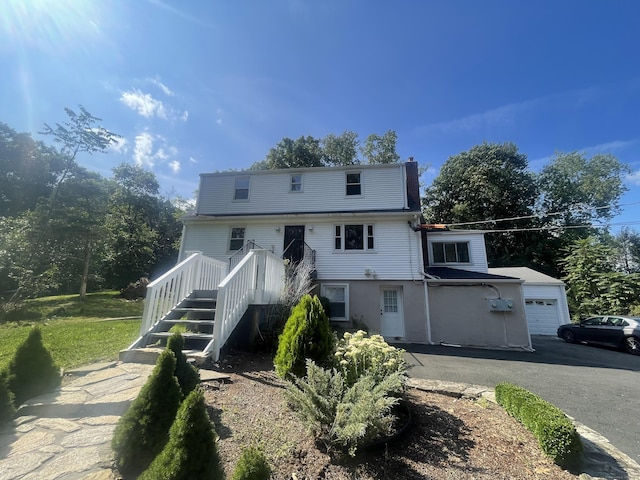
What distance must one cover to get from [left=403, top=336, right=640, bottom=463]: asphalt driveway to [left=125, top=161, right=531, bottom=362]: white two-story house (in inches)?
51.2

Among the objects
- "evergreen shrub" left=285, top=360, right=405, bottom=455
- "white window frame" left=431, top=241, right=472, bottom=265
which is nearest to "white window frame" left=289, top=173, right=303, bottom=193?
"white window frame" left=431, top=241, right=472, bottom=265

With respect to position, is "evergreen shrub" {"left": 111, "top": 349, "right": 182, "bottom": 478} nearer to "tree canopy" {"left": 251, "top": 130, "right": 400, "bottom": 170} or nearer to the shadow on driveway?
the shadow on driveway

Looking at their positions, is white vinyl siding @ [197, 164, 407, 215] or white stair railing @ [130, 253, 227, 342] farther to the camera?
white vinyl siding @ [197, 164, 407, 215]

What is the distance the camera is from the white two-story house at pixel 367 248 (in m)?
10.1

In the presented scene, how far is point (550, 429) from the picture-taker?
291 centimetres

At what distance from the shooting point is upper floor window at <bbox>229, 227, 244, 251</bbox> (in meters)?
12.1

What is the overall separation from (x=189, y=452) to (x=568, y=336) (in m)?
17.8

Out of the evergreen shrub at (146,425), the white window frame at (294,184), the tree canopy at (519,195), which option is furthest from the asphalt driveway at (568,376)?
the tree canopy at (519,195)

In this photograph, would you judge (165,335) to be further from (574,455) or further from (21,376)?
(574,455)

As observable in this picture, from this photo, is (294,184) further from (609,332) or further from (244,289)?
(609,332)

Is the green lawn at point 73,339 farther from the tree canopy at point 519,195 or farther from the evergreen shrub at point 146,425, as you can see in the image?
the tree canopy at point 519,195

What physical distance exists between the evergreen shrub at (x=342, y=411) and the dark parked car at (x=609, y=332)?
1396 centimetres

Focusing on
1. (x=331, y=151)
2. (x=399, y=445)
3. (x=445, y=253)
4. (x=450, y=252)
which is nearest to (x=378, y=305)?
(x=445, y=253)

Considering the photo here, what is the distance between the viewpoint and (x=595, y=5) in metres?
8.28
